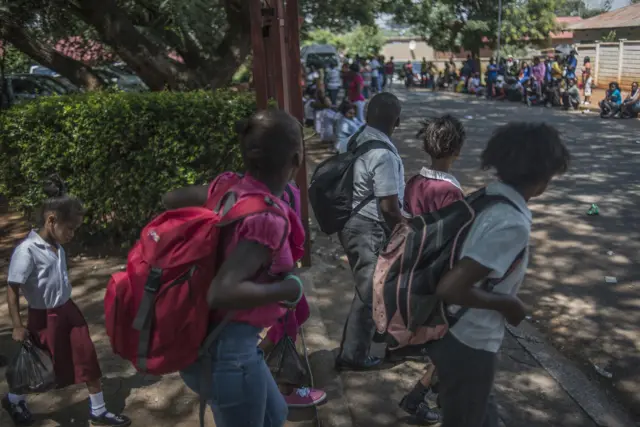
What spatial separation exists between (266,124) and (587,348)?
3550 mm

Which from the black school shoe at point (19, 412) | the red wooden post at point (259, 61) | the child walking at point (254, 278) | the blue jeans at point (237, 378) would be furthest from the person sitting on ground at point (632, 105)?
the blue jeans at point (237, 378)

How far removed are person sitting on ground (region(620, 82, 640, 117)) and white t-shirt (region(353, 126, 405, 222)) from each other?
622 inches

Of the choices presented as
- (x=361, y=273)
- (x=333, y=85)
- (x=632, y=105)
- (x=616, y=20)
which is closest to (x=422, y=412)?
(x=361, y=273)

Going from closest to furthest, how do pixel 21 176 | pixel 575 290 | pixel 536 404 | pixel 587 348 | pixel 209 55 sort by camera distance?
pixel 536 404
pixel 587 348
pixel 575 290
pixel 21 176
pixel 209 55

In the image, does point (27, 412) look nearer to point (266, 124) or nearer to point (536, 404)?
point (266, 124)

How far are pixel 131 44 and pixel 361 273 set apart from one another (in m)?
6.79

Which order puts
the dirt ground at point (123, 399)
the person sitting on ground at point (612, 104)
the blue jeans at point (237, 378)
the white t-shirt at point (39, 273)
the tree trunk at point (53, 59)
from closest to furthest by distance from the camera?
1. the blue jeans at point (237, 378)
2. the white t-shirt at point (39, 273)
3. the dirt ground at point (123, 399)
4. the tree trunk at point (53, 59)
5. the person sitting on ground at point (612, 104)

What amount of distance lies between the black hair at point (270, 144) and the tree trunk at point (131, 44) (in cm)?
731

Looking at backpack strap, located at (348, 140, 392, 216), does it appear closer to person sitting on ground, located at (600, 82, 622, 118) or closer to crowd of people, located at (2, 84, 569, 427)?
crowd of people, located at (2, 84, 569, 427)

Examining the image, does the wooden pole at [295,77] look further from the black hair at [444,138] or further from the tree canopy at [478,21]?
the tree canopy at [478,21]

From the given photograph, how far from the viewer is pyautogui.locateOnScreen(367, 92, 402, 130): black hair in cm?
388

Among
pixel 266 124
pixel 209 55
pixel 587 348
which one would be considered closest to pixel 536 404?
pixel 587 348

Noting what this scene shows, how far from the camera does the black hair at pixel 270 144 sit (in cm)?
209

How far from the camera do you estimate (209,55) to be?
11.2 meters
